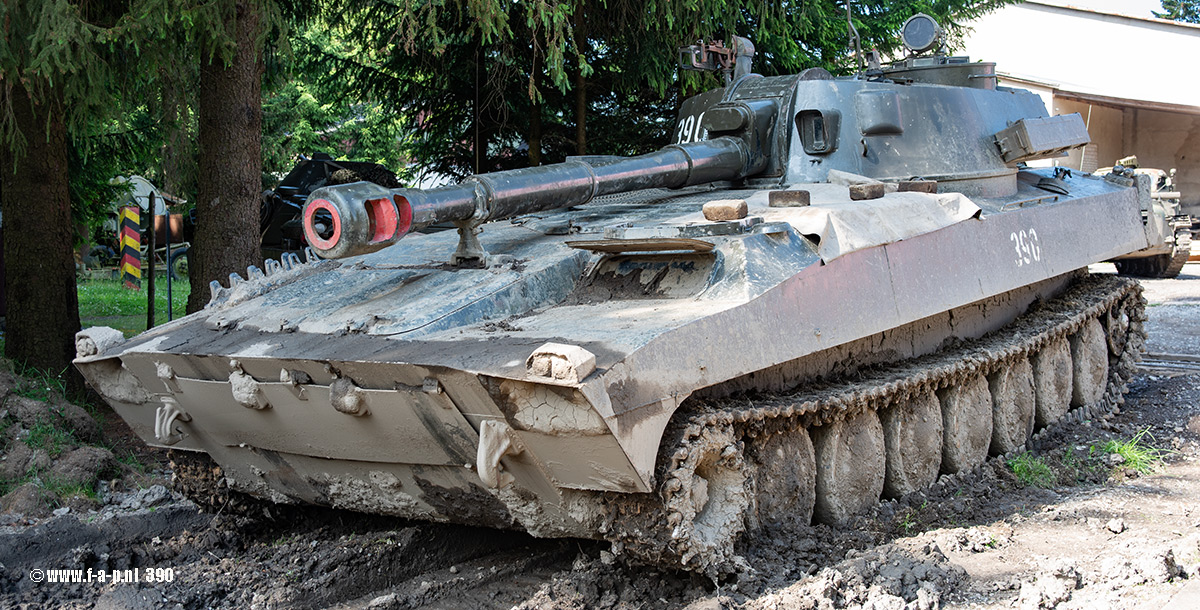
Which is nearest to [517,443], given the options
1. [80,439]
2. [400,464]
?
[400,464]

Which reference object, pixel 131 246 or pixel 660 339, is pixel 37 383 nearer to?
pixel 660 339

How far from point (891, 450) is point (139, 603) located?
384cm

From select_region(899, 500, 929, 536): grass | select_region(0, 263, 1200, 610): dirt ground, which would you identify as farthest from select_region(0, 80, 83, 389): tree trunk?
select_region(899, 500, 929, 536): grass

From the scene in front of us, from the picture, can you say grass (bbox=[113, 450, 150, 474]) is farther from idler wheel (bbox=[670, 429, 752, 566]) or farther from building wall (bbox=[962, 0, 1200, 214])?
building wall (bbox=[962, 0, 1200, 214])

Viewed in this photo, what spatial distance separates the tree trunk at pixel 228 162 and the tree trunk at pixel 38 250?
4.14ft

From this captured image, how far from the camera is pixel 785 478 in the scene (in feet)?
17.5

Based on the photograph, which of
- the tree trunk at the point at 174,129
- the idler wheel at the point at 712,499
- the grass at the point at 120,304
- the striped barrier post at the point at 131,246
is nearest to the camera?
the idler wheel at the point at 712,499

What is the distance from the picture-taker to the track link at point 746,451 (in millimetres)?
4445

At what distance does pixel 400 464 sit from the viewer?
15.7 ft

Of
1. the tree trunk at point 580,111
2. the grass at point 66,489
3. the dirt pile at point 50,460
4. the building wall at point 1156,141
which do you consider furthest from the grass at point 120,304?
the building wall at point 1156,141

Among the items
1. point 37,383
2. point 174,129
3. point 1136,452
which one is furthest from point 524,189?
point 37,383

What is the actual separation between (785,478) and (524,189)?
186 cm

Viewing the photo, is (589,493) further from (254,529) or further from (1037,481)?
(1037,481)

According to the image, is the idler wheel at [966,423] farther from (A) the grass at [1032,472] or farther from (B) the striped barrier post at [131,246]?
(B) the striped barrier post at [131,246]
